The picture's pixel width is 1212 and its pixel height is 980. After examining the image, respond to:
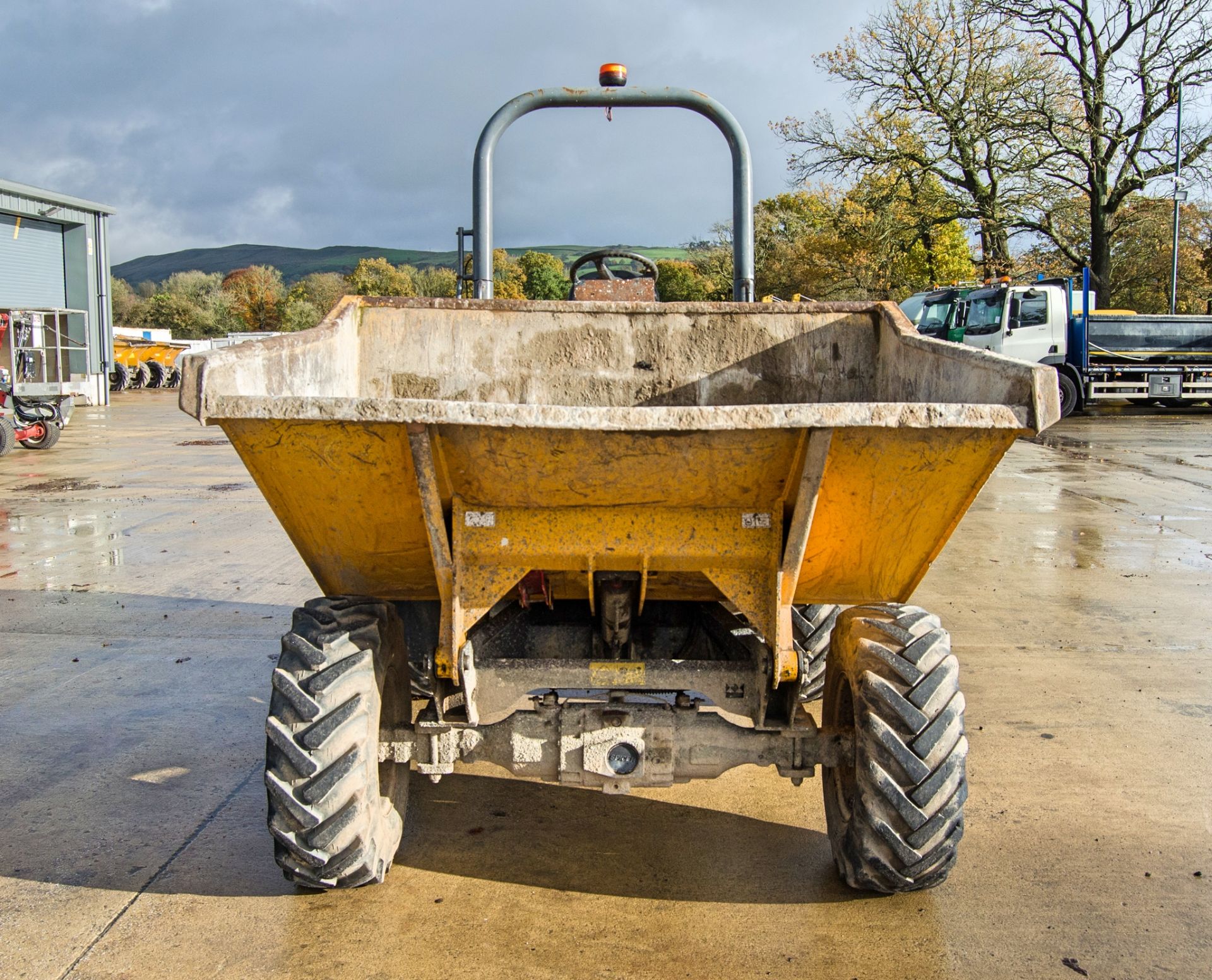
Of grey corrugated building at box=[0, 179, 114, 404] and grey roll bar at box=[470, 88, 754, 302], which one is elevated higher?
grey corrugated building at box=[0, 179, 114, 404]

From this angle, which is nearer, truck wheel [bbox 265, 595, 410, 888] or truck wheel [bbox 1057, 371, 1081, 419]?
truck wheel [bbox 265, 595, 410, 888]

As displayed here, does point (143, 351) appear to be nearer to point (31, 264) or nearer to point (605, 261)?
point (31, 264)

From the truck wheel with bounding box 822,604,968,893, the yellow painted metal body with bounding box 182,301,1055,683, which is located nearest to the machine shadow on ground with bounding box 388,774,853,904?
the truck wheel with bounding box 822,604,968,893

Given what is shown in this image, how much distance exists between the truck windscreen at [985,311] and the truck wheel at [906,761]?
1769 centimetres

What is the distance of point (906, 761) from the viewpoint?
106 inches

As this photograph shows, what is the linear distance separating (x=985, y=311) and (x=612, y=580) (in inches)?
712

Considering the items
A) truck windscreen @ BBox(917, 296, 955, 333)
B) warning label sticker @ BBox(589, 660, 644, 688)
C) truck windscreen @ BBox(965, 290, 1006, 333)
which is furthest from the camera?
truck windscreen @ BBox(917, 296, 955, 333)

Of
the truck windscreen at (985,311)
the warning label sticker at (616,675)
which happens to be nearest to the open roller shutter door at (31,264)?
the truck windscreen at (985,311)

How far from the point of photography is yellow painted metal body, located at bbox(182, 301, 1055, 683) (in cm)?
236

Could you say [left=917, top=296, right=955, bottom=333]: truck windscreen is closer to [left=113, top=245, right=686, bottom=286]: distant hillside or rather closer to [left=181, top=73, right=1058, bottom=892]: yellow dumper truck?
[left=181, top=73, right=1058, bottom=892]: yellow dumper truck

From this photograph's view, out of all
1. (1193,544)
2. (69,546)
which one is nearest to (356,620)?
(69,546)

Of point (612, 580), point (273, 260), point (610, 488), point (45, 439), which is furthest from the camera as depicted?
point (273, 260)

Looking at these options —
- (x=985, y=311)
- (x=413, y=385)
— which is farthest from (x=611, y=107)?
(x=985, y=311)

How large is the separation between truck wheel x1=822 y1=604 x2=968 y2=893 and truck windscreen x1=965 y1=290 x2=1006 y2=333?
17.7 m
